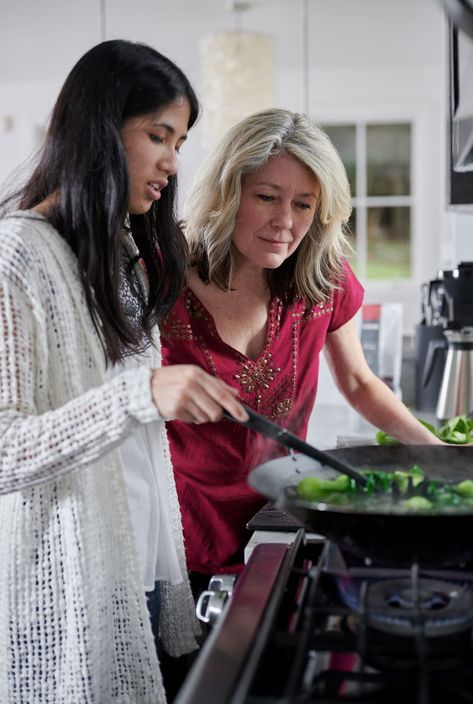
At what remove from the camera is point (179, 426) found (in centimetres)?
163

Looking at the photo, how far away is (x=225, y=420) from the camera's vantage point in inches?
63.6

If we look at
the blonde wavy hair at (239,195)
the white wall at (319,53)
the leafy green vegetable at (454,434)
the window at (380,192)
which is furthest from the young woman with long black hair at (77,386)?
the window at (380,192)

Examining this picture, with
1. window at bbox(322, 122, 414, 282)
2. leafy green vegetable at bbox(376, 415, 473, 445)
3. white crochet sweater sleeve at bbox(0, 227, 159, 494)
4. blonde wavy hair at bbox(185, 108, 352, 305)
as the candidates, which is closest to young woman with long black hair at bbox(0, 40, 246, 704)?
white crochet sweater sleeve at bbox(0, 227, 159, 494)

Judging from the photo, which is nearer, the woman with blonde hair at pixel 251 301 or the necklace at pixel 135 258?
the necklace at pixel 135 258

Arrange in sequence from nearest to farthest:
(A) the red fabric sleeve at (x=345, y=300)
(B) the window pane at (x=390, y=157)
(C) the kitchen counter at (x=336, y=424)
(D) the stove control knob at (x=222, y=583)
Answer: (D) the stove control knob at (x=222, y=583)
(A) the red fabric sleeve at (x=345, y=300)
(C) the kitchen counter at (x=336, y=424)
(B) the window pane at (x=390, y=157)

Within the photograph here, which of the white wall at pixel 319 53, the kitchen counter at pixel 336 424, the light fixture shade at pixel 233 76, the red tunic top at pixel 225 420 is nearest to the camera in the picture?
the red tunic top at pixel 225 420

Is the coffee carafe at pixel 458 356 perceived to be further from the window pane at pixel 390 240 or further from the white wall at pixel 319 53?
the window pane at pixel 390 240

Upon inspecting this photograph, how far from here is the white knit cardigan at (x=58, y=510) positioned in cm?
103

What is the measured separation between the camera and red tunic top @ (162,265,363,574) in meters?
1.59

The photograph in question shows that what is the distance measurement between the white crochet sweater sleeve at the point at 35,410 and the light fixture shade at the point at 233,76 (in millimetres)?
3451

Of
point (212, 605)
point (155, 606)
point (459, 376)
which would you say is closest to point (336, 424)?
point (459, 376)

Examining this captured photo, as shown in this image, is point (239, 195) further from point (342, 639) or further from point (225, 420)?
point (342, 639)

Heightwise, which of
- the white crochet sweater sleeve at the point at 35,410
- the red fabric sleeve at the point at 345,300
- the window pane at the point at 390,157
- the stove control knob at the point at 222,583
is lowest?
the stove control knob at the point at 222,583

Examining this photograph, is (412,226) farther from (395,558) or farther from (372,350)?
(395,558)
